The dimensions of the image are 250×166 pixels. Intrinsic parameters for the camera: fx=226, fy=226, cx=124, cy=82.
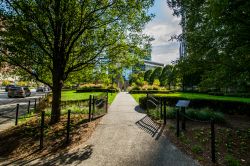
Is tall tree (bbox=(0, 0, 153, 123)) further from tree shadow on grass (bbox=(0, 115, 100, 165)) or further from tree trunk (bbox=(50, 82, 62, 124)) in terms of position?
tree shadow on grass (bbox=(0, 115, 100, 165))

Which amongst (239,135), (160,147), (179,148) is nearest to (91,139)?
(160,147)

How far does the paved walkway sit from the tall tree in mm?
3500

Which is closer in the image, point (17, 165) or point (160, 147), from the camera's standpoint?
point (17, 165)

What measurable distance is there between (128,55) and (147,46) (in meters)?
0.99

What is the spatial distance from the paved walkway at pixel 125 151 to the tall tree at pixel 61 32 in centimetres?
350

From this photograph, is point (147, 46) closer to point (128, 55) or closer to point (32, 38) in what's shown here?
point (128, 55)

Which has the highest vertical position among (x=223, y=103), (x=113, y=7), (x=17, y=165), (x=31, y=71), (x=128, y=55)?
(x=113, y=7)

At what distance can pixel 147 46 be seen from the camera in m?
10.6

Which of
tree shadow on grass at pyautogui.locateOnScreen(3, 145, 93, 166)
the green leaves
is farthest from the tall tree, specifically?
tree shadow on grass at pyautogui.locateOnScreen(3, 145, 93, 166)

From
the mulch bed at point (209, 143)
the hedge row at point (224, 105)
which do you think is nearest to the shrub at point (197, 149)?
the mulch bed at point (209, 143)

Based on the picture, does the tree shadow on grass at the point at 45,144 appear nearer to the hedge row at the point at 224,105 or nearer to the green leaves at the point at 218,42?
the green leaves at the point at 218,42

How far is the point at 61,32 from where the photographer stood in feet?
34.0

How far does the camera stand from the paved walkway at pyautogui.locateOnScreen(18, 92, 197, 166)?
567cm

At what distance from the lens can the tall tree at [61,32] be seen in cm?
889
